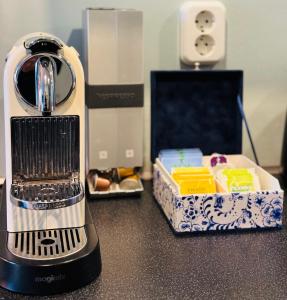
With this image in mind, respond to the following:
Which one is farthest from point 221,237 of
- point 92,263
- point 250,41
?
point 250,41

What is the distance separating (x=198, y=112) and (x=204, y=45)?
145 millimetres

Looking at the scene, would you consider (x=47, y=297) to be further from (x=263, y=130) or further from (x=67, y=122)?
(x=263, y=130)

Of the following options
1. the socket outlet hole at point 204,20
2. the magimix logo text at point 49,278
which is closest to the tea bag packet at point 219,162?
the socket outlet hole at point 204,20

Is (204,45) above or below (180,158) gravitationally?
above

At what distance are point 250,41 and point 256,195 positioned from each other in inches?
16.5

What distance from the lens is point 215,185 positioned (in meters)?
0.95

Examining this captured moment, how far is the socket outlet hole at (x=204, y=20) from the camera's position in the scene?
110cm

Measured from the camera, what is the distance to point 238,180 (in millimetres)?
968

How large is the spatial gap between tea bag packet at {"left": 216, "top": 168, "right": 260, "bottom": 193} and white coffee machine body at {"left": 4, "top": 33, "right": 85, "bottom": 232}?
0.29 metres

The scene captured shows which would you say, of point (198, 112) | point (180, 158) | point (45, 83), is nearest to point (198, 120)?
point (198, 112)

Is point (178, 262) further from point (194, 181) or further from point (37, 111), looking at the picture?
point (37, 111)

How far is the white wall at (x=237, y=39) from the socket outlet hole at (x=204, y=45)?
0.05m

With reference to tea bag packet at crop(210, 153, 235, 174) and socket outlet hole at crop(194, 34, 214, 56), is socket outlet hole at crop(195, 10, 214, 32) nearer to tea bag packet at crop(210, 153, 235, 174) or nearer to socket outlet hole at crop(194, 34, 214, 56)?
socket outlet hole at crop(194, 34, 214, 56)

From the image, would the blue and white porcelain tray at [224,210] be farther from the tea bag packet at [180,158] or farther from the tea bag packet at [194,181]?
the tea bag packet at [180,158]
